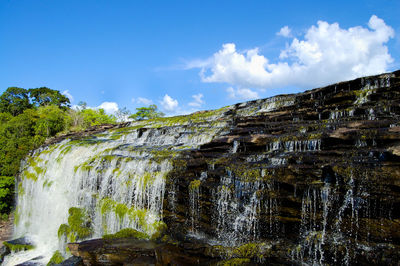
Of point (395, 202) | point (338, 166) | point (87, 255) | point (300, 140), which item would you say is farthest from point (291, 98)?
point (87, 255)

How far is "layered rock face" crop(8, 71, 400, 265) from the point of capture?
7234 mm

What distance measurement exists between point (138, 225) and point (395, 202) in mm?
9744

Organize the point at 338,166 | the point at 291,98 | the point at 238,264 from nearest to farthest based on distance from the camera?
the point at 238,264 → the point at 338,166 → the point at 291,98

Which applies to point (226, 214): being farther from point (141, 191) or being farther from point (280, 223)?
point (141, 191)

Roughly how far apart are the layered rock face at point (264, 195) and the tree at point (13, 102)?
57.4 metres

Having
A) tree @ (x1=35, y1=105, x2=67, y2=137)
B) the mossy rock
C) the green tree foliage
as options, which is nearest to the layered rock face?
the mossy rock

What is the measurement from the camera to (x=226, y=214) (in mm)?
9312

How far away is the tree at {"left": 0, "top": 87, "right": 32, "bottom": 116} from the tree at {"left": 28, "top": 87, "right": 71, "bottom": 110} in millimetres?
2855

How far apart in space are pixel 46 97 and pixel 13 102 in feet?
25.9

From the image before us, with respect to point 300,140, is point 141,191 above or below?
below

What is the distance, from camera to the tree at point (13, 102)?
197 ft

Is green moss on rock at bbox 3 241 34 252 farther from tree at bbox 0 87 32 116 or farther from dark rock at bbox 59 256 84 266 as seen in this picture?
tree at bbox 0 87 32 116

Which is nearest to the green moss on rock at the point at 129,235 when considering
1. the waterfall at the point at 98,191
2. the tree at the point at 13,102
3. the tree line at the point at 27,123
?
the waterfall at the point at 98,191

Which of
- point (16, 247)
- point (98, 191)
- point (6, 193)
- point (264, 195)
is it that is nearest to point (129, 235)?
point (98, 191)
